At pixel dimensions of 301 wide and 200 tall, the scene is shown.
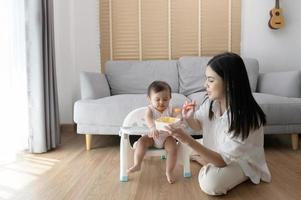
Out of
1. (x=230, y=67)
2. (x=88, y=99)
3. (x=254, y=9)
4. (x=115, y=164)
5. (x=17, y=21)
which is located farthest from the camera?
(x=254, y=9)

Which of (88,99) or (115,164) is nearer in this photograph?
(115,164)

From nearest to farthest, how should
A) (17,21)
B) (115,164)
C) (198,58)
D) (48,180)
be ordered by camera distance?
(48,180) → (115,164) → (17,21) → (198,58)

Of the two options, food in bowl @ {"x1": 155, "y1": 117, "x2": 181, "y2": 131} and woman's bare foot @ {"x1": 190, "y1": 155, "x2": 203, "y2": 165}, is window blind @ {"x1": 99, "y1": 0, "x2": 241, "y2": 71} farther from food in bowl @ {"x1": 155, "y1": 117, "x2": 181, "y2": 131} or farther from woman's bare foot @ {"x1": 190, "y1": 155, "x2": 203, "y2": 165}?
food in bowl @ {"x1": 155, "y1": 117, "x2": 181, "y2": 131}

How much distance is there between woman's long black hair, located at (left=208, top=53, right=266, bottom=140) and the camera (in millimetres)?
1625

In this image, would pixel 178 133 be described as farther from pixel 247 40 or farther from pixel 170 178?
pixel 247 40

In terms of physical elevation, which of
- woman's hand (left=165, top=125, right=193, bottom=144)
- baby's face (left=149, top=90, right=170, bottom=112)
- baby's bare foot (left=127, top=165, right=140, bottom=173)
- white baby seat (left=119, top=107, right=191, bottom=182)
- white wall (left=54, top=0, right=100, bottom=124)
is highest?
white wall (left=54, top=0, right=100, bottom=124)

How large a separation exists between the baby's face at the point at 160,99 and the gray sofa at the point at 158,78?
53cm

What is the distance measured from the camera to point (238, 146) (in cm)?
166

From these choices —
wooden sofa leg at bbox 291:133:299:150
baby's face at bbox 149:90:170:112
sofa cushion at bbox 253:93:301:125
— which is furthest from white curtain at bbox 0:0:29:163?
wooden sofa leg at bbox 291:133:299:150

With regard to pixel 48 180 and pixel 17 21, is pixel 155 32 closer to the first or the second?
pixel 17 21

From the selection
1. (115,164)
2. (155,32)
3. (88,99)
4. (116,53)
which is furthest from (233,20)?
(115,164)

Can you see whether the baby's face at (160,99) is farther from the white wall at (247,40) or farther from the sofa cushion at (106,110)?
the white wall at (247,40)

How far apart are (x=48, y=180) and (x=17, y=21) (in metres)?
1.28

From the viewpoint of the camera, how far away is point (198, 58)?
320 centimetres
